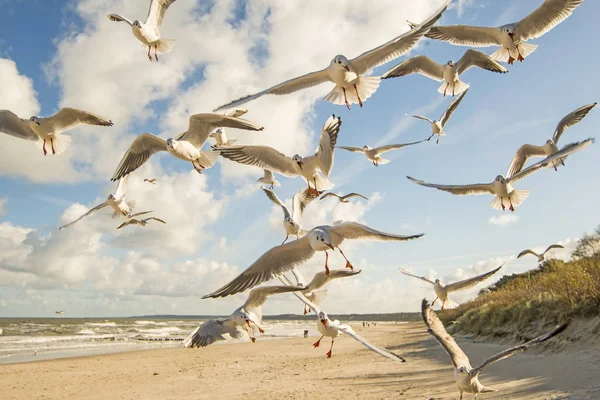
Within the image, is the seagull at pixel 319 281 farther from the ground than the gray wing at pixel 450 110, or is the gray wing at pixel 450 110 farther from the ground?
the gray wing at pixel 450 110

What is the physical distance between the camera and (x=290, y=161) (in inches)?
293

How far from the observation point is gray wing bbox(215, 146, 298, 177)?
729 centimetres

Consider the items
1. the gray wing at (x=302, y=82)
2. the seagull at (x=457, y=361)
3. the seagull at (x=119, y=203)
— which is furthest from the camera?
the seagull at (x=119, y=203)

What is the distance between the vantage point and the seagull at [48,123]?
8.28 m

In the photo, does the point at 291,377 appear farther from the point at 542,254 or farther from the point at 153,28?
the point at 542,254

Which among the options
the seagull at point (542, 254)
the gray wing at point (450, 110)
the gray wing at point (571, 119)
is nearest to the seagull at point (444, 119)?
the gray wing at point (450, 110)

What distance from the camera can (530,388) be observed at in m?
6.81

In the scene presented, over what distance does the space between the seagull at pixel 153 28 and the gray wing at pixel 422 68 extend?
172 inches

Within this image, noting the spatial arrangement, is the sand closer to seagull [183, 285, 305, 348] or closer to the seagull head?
seagull [183, 285, 305, 348]

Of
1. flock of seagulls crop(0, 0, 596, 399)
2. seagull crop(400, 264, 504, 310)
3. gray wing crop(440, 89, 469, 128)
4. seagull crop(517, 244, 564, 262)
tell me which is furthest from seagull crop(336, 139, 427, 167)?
seagull crop(517, 244, 564, 262)

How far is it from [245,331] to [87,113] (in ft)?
14.5

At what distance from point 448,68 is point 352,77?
325 centimetres

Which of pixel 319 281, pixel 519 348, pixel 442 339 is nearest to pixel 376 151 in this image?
pixel 319 281

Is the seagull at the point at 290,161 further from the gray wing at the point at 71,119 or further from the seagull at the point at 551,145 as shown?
the seagull at the point at 551,145
